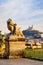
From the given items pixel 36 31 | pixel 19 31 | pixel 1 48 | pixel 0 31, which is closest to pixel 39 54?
pixel 19 31

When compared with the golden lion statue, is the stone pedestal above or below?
below

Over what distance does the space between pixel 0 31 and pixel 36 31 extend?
13666 centimetres

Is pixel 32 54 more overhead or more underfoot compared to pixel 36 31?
more underfoot

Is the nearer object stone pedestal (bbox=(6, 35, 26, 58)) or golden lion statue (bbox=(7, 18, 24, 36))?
stone pedestal (bbox=(6, 35, 26, 58))

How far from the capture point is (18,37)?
61.7ft

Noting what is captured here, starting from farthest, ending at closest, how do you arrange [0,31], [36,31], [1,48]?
[36,31] → [0,31] → [1,48]

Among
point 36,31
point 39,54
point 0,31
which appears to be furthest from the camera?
point 36,31

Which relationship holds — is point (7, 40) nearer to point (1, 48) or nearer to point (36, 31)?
point (1, 48)

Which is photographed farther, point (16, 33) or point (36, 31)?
point (36, 31)

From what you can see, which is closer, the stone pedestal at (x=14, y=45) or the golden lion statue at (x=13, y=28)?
the stone pedestal at (x=14, y=45)

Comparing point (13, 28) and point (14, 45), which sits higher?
point (13, 28)

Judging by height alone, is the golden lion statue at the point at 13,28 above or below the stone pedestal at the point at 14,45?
above

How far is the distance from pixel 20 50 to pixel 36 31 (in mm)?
150200

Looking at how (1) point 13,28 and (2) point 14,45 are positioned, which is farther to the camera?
(1) point 13,28
